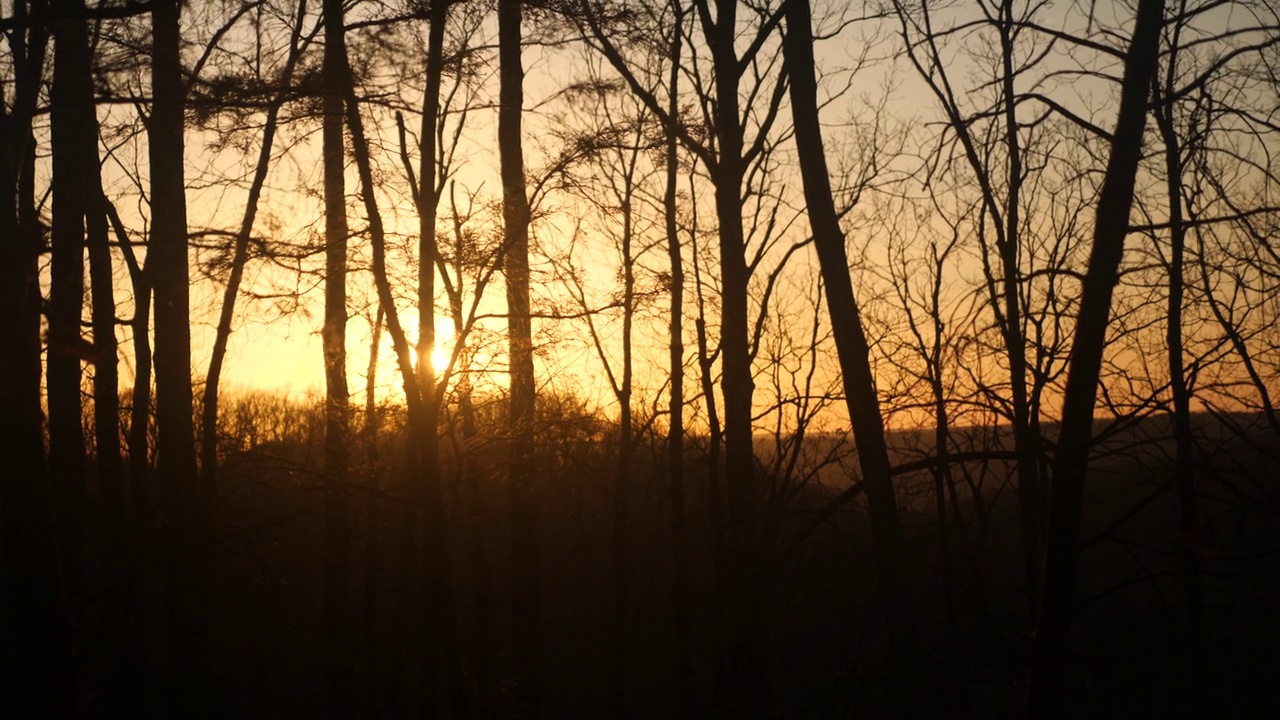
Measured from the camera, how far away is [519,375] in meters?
14.2

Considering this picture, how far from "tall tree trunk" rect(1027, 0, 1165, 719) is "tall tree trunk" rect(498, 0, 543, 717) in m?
7.38

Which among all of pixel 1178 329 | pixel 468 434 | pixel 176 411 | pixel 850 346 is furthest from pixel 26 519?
pixel 1178 329

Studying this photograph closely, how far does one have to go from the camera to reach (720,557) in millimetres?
13875

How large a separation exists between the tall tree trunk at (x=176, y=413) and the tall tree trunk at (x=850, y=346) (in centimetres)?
581

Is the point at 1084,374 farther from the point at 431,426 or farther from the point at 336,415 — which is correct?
the point at 336,415

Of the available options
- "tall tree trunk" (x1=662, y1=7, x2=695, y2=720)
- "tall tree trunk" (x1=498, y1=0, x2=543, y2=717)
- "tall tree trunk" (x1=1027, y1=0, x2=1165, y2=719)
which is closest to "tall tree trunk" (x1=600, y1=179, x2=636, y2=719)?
"tall tree trunk" (x1=662, y1=7, x2=695, y2=720)

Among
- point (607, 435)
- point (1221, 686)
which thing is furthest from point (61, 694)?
point (1221, 686)

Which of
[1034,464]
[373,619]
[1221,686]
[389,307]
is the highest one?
[389,307]

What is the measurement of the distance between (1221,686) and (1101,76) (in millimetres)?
19954

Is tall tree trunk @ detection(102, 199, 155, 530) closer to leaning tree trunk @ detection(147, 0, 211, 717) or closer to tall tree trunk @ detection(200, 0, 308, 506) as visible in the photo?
tall tree trunk @ detection(200, 0, 308, 506)

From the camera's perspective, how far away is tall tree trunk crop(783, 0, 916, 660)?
7.80m

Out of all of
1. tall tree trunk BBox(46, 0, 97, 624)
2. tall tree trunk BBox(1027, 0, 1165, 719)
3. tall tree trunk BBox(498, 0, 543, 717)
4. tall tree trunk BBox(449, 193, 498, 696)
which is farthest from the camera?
tall tree trunk BBox(498, 0, 543, 717)

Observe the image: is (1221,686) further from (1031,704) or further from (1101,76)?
(1101,76)

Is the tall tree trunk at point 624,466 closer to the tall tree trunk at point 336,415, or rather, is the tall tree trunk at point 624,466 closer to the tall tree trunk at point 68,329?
the tall tree trunk at point 336,415
